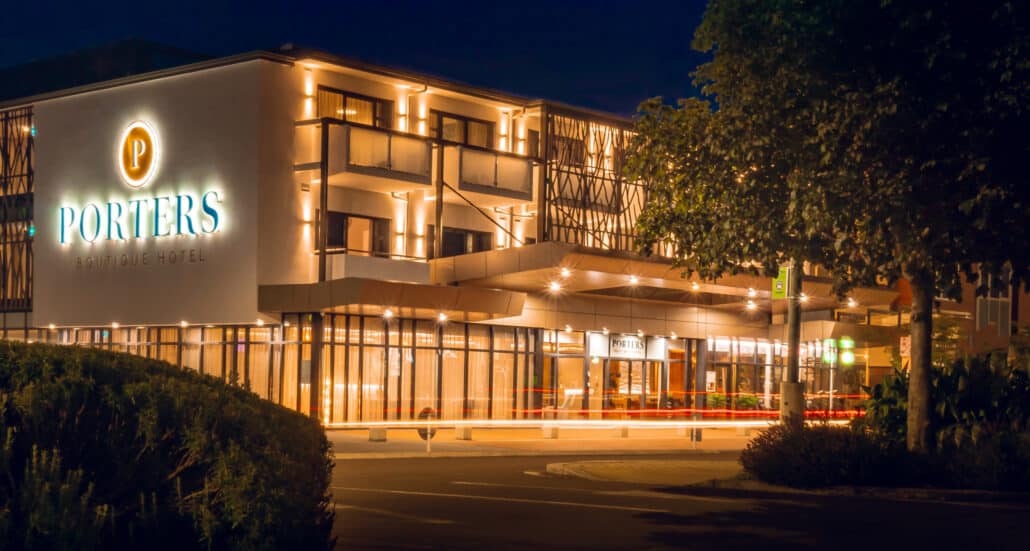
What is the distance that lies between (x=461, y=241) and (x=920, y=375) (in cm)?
2650

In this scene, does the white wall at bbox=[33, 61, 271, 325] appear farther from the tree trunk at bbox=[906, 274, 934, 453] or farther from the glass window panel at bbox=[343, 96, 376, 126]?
the tree trunk at bbox=[906, 274, 934, 453]

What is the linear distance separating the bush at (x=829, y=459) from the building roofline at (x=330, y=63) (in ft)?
79.5

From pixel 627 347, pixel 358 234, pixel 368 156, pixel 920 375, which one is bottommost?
pixel 920 375

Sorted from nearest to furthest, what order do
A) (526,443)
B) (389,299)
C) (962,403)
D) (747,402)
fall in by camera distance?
(962,403) < (526,443) < (389,299) < (747,402)

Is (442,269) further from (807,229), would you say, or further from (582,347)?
(807,229)

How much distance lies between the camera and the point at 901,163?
17312mm

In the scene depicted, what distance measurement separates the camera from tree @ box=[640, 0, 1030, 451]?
54.8ft

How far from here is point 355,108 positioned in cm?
4200

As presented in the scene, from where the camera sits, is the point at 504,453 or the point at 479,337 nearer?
the point at 504,453

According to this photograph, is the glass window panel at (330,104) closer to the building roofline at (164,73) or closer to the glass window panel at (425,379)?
the building roofline at (164,73)

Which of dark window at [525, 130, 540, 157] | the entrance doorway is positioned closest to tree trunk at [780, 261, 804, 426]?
dark window at [525, 130, 540, 157]

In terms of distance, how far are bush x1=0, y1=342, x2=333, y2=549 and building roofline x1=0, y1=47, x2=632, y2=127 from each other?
32255 millimetres

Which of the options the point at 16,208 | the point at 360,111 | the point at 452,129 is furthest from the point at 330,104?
the point at 16,208

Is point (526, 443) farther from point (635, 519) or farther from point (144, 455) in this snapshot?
point (144, 455)
